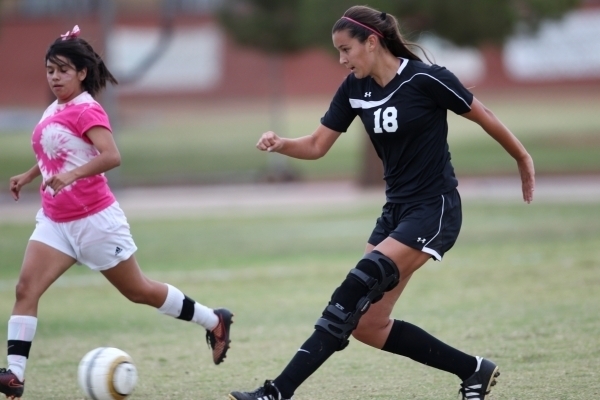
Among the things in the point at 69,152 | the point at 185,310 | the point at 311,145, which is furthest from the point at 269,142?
the point at 185,310

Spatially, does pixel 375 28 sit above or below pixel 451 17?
below

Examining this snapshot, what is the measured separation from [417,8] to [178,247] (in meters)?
9.59

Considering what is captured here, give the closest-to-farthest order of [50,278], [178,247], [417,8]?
[50,278], [178,247], [417,8]

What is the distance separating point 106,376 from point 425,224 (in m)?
2.13

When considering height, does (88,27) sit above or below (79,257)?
above

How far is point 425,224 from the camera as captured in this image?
5.52 m

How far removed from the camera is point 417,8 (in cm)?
2223

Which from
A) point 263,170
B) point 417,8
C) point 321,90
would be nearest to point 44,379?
point 417,8

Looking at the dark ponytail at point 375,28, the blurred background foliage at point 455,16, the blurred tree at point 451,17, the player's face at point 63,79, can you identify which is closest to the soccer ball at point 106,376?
the player's face at point 63,79

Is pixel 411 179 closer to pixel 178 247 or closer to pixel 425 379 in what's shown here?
pixel 425 379

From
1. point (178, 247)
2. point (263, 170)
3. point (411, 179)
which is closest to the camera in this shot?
point (411, 179)

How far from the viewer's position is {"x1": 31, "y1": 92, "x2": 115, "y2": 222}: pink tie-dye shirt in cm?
606

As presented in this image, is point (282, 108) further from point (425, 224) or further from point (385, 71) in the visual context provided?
point (425, 224)

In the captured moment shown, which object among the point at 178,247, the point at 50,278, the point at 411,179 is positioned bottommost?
the point at 178,247
